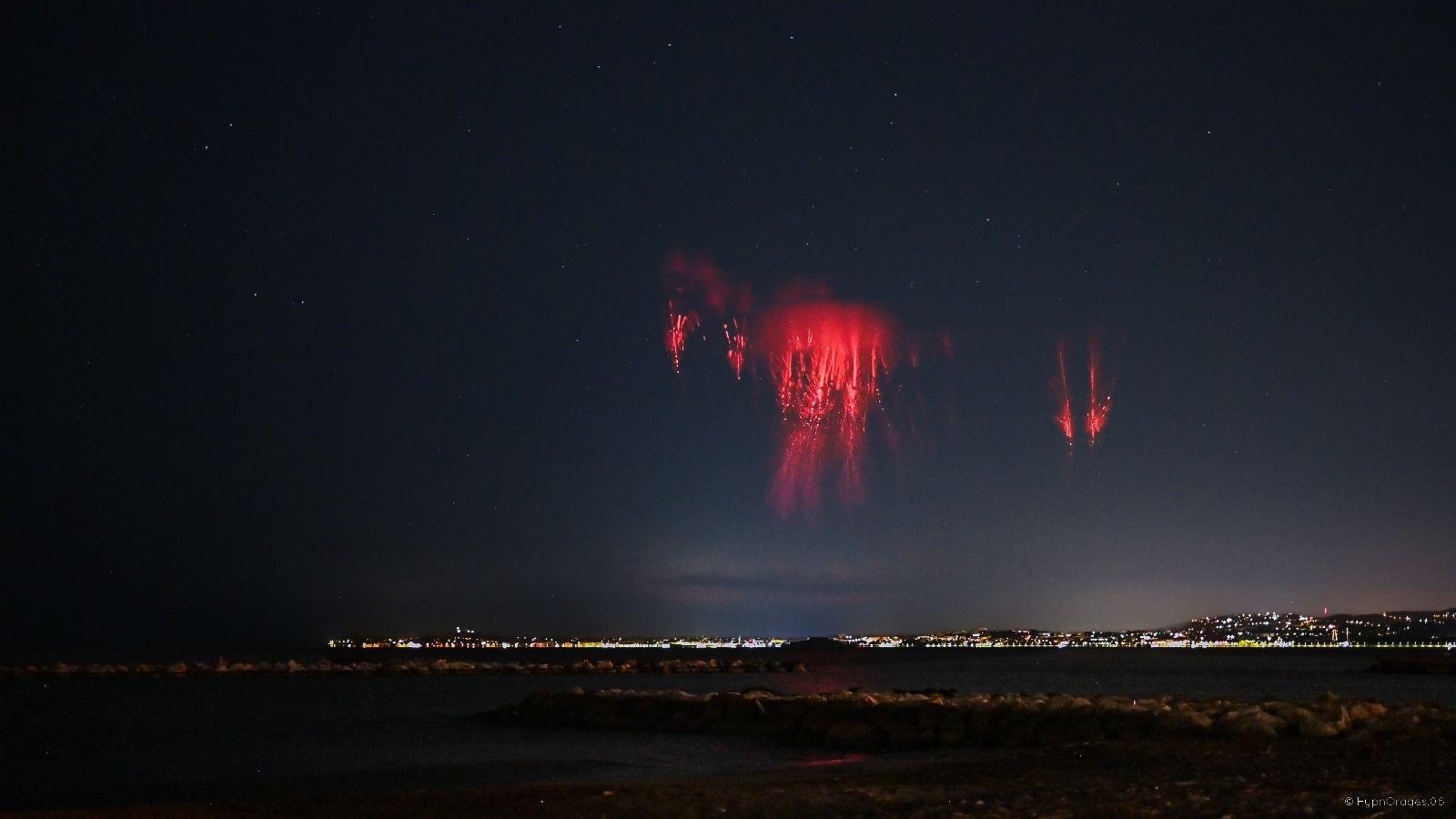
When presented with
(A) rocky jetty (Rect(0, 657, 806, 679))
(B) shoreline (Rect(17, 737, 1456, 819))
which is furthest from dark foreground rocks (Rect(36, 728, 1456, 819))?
(A) rocky jetty (Rect(0, 657, 806, 679))

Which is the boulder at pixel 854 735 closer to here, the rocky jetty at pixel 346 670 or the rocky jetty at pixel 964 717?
the rocky jetty at pixel 964 717

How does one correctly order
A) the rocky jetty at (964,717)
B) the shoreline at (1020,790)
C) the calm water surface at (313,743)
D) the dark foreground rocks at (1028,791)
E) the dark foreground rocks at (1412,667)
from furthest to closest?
the dark foreground rocks at (1412,667) < the calm water surface at (313,743) < the rocky jetty at (964,717) < the shoreline at (1020,790) < the dark foreground rocks at (1028,791)

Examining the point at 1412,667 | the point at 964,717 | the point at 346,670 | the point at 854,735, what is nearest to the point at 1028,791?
the point at 964,717

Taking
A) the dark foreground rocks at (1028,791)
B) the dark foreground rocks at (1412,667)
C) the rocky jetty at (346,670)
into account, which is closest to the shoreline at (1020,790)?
the dark foreground rocks at (1028,791)

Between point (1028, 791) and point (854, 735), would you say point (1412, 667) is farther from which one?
point (1028, 791)

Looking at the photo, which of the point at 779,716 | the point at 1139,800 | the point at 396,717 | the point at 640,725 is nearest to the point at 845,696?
the point at 779,716

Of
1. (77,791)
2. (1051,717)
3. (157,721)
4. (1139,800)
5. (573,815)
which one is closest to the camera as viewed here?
(1139,800)

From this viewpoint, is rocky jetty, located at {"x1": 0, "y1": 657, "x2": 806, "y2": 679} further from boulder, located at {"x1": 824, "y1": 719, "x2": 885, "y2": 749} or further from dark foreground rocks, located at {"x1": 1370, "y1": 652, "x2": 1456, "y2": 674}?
boulder, located at {"x1": 824, "y1": 719, "x2": 885, "y2": 749}

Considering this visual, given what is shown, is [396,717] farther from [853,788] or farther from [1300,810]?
[1300,810]

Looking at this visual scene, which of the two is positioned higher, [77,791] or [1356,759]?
[1356,759]
